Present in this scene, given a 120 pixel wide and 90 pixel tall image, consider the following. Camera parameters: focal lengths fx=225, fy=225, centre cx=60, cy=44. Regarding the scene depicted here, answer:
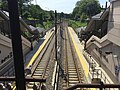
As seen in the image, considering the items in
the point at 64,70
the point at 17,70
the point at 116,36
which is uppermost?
the point at 17,70

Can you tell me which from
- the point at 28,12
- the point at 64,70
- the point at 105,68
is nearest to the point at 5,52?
the point at 64,70

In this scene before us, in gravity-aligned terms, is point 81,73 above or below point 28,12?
below

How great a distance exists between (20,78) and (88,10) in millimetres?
101444

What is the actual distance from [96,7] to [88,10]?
3.86 meters

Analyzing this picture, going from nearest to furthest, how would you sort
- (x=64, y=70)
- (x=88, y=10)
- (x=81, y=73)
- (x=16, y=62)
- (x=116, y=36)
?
(x=16, y=62) < (x=116, y=36) < (x=81, y=73) < (x=64, y=70) < (x=88, y=10)

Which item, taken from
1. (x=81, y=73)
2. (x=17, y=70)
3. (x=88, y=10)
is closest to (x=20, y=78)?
(x=17, y=70)

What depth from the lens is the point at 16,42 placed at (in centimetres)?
231

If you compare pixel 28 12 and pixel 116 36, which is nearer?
pixel 116 36

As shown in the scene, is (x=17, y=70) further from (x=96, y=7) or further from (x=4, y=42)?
(x=96, y=7)

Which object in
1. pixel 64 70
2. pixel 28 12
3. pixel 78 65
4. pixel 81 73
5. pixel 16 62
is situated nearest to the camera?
pixel 16 62

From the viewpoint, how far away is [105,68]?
18922mm

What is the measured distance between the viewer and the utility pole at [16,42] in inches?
87.2

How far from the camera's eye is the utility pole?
221 cm

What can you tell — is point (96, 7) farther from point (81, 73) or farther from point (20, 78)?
point (20, 78)
